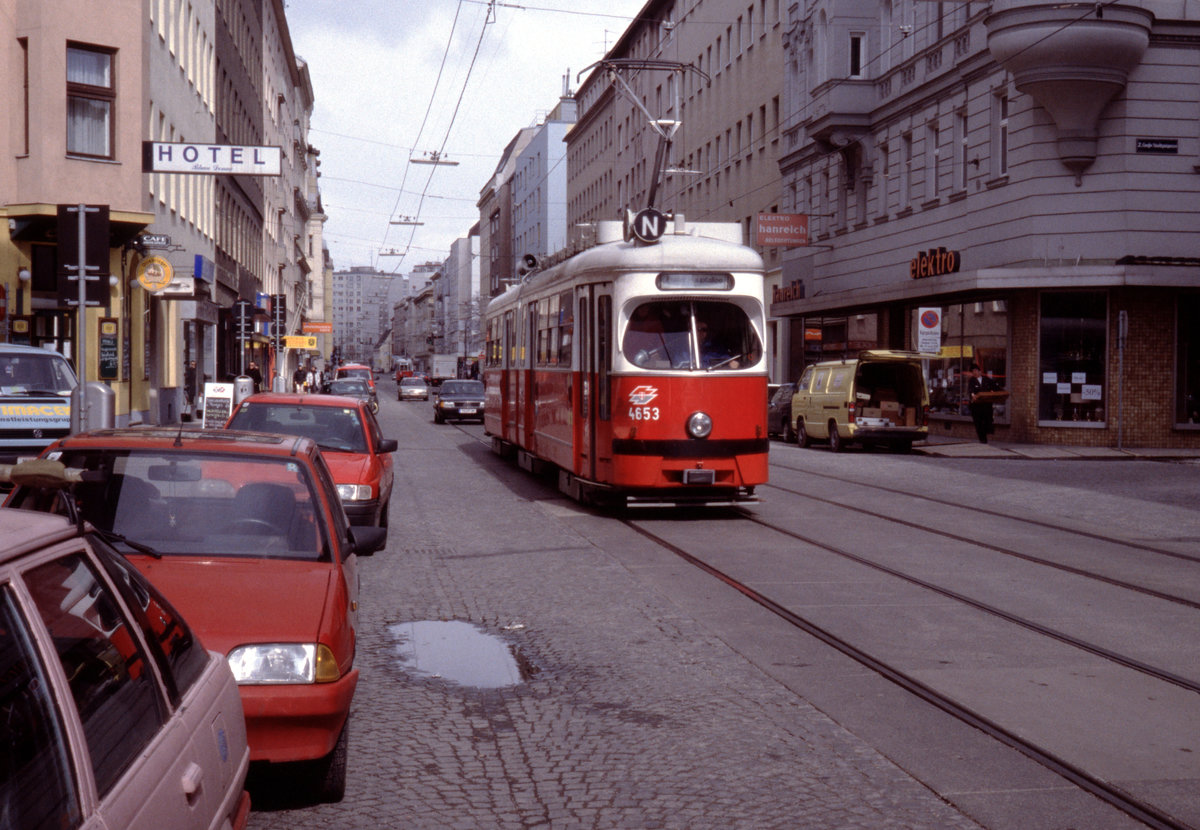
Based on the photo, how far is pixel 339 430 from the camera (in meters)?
13.3

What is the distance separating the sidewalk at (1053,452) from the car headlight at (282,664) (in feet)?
79.3

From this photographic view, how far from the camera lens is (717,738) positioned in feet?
20.1

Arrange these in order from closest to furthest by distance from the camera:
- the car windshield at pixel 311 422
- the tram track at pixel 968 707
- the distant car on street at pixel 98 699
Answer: the distant car on street at pixel 98 699 < the tram track at pixel 968 707 < the car windshield at pixel 311 422

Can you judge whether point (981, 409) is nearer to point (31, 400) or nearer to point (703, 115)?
point (31, 400)

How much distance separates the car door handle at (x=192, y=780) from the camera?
297 centimetres

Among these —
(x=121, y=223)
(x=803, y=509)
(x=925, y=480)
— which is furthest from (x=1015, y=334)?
(x=121, y=223)

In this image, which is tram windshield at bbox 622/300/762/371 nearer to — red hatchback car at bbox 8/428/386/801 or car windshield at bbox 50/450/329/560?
red hatchback car at bbox 8/428/386/801

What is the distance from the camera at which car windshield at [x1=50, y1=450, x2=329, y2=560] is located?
5.91m

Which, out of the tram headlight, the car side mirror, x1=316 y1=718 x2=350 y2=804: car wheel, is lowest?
x1=316 y1=718 x2=350 y2=804: car wheel

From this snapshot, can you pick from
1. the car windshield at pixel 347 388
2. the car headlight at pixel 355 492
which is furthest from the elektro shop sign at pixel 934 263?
the car headlight at pixel 355 492

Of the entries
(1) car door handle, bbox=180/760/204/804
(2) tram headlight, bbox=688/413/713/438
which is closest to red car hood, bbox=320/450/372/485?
(2) tram headlight, bbox=688/413/713/438

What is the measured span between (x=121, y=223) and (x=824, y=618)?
2282cm

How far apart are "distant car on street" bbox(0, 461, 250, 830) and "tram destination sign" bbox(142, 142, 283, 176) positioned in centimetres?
1975

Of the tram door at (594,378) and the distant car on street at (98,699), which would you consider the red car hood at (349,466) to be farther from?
the distant car on street at (98,699)
